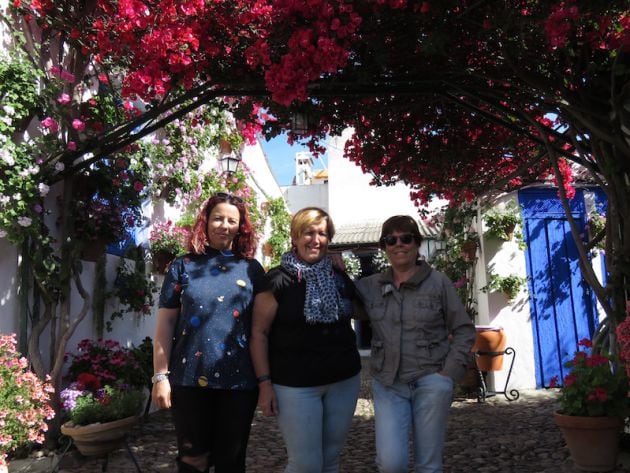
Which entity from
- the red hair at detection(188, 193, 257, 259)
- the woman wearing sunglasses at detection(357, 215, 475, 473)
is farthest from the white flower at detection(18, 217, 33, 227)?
the woman wearing sunglasses at detection(357, 215, 475, 473)

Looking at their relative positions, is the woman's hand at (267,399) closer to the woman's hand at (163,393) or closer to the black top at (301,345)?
the black top at (301,345)

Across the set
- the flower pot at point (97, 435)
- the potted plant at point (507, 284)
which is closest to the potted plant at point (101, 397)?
the flower pot at point (97, 435)

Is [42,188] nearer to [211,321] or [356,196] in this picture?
[211,321]

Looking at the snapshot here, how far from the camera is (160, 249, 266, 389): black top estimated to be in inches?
95.9

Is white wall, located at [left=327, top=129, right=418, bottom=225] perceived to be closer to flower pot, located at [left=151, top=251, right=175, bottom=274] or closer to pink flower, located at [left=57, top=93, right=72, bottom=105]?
flower pot, located at [left=151, top=251, right=175, bottom=274]

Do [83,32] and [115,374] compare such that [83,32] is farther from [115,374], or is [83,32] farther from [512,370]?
[512,370]

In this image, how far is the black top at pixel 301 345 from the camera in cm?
245

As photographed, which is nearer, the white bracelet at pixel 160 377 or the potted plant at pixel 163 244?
the white bracelet at pixel 160 377

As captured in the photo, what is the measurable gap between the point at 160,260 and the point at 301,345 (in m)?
4.44

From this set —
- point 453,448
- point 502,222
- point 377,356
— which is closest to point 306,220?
point 377,356

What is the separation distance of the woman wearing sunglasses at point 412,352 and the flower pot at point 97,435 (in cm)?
241

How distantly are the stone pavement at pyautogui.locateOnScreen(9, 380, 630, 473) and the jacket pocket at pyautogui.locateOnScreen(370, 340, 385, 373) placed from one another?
1892 mm

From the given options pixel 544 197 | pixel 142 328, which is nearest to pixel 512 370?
pixel 544 197

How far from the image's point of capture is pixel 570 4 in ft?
10.4
